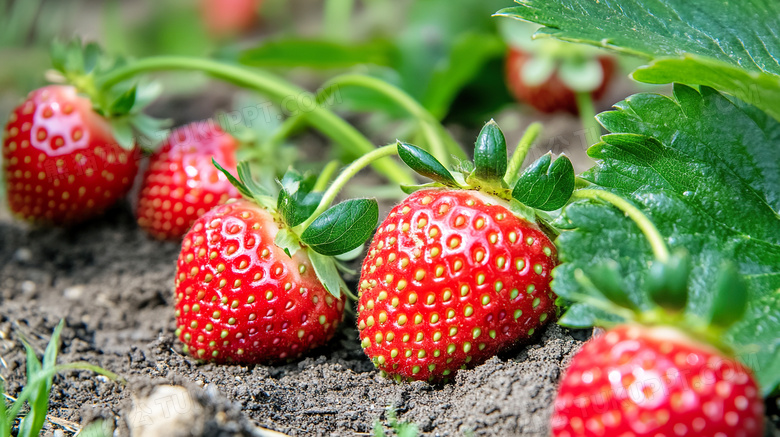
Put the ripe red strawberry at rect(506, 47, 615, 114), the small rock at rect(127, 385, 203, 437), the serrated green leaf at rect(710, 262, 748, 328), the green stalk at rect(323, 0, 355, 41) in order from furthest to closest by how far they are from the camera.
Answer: the green stalk at rect(323, 0, 355, 41) → the ripe red strawberry at rect(506, 47, 615, 114) → the small rock at rect(127, 385, 203, 437) → the serrated green leaf at rect(710, 262, 748, 328)

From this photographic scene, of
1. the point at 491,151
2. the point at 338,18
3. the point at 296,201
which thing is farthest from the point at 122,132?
the point at 338,18

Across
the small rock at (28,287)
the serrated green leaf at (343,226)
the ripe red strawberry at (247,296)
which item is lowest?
the small rock at (28,287)

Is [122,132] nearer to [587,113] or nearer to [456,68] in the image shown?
[456,68]

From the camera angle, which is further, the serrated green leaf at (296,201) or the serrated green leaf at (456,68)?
the serrated green leaf at (456,68)

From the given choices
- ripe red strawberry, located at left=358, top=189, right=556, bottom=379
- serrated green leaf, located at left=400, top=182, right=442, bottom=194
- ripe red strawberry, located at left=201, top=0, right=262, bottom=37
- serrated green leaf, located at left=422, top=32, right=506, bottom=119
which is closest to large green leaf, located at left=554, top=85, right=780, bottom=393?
ripe red strawberry, located at left=358, top=189, right=556, bottom=379

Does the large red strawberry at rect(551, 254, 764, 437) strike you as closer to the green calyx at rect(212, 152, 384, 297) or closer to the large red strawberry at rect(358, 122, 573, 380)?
the large red strawberry at rect(358, 122, 573, 380)

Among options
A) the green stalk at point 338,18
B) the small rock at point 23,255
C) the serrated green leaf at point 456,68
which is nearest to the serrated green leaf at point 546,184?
the serrated green leaf at point 456,68

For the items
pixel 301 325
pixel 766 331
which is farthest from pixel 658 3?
pixel 301 325

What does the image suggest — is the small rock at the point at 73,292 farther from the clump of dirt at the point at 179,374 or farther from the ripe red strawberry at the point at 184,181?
the ripe red strawberry at the point at 184,181
